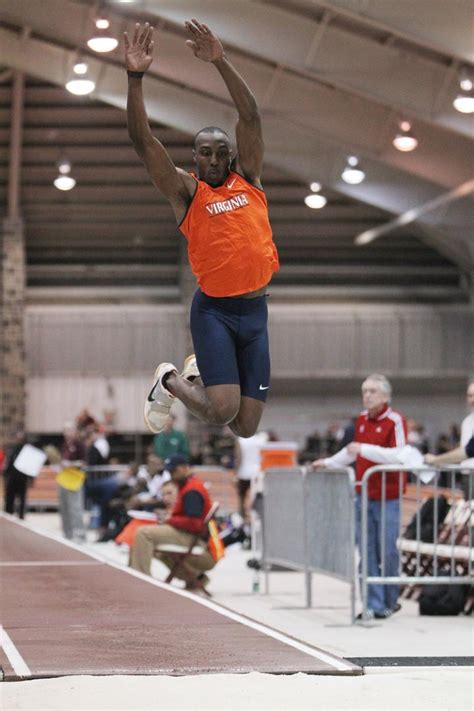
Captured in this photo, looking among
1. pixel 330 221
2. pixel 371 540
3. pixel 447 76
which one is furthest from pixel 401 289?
pixel 371 540

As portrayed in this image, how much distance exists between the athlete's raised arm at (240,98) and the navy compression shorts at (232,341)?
2.31ft

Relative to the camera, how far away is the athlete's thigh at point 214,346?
7086 millimetres

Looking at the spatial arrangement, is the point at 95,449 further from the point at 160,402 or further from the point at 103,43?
the point at 160,402

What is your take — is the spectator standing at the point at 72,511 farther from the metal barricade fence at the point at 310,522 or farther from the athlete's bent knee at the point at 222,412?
the athlete's bent knee at the point at 222,412

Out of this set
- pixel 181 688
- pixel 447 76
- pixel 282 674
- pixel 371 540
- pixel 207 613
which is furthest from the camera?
pixel 447 76

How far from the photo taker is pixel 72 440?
22422 mm

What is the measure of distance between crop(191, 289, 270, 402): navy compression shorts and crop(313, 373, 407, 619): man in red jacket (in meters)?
4.25

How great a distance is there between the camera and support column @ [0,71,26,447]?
35125 millimetres

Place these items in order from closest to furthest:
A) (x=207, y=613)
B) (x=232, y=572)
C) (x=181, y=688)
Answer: (x=181, y=688), (x=207, y=613), (x=232, y=572)

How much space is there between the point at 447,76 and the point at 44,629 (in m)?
14.9

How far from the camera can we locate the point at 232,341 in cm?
721

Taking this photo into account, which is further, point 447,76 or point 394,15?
point 447,76

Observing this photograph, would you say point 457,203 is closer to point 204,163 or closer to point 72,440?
point 72,440

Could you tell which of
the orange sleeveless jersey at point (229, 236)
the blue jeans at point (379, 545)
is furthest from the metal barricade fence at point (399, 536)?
the orange sleeveless jersey at point (229, 236)
